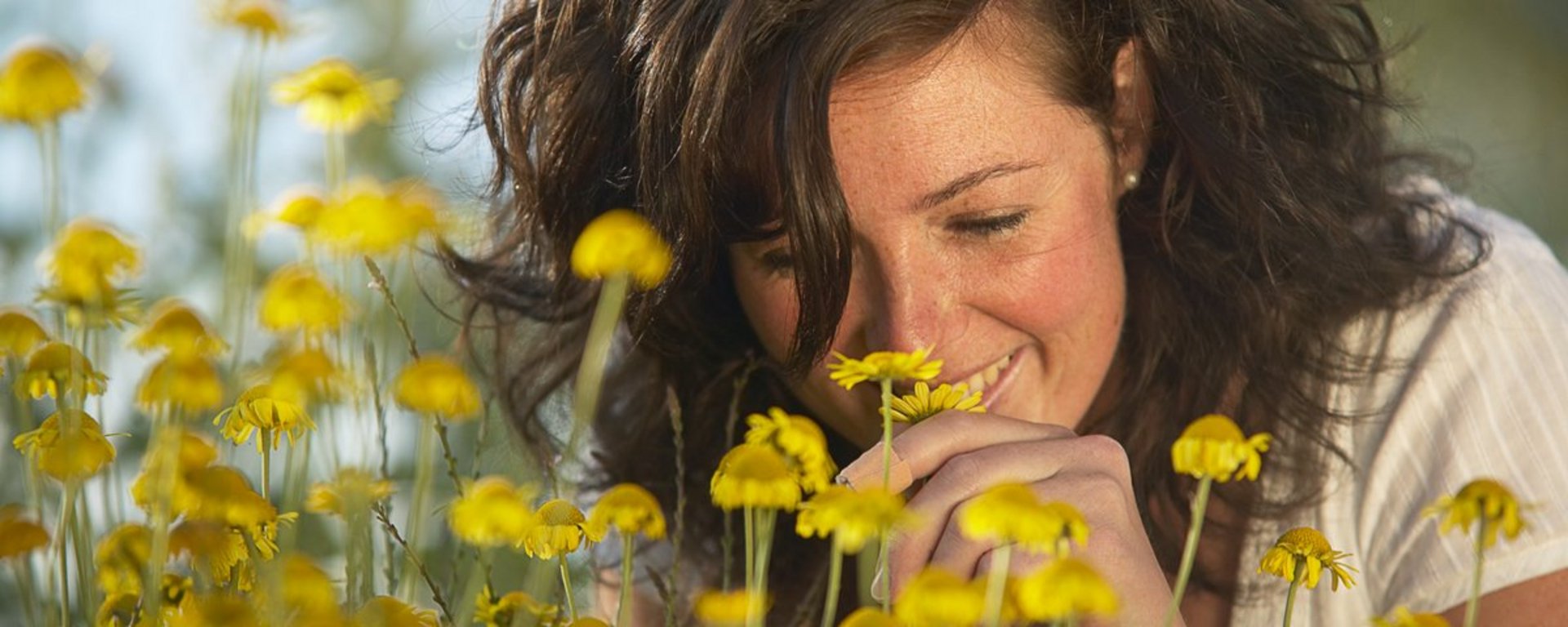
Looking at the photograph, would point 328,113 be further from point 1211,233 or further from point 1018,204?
Answer: point 1211,233

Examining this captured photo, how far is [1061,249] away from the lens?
130 centimetres

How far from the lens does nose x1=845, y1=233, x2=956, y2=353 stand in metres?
1.22

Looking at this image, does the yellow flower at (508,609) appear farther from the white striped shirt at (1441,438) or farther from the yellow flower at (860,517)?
the white striped shirt at (1441,438)

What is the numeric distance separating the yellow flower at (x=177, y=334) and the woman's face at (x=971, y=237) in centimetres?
55

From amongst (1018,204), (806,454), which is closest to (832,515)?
(806,454)

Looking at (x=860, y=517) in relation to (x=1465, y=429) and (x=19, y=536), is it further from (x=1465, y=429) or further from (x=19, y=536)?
(x=1465, y=429)

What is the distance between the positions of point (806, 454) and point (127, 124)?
169 centimetres

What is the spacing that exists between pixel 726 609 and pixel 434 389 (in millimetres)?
165

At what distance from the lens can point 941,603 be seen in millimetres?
646

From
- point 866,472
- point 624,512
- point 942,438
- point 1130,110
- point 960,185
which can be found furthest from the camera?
point 1130,110

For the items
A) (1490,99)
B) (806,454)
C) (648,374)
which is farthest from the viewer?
(1490,99)

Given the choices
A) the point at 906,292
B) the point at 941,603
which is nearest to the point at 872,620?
the point at 941,603

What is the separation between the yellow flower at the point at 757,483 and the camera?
778mm

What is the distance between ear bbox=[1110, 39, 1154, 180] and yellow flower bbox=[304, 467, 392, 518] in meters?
0.72
